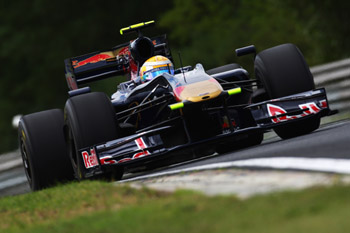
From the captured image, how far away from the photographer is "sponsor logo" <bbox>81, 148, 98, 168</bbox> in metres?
9.36

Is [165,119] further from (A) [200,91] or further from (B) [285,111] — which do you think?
(B) [285,111]

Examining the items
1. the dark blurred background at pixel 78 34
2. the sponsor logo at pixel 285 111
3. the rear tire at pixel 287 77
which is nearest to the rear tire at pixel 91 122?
the sponsor logo at pixel 285 111

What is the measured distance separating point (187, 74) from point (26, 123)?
6.11 feet

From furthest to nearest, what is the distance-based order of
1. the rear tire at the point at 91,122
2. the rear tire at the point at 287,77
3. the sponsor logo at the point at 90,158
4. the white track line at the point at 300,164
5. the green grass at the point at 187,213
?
the rear tire at the point at 287,77, the rear tire at the point at 91,122, the sponsor logo at the point at 90,158, the white track line at the point at 300,164, the green grass at the point at 187,213

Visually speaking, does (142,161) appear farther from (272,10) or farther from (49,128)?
(272,10)

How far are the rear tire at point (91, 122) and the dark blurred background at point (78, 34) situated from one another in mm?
23299

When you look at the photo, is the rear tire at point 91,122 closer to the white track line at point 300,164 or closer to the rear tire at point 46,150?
the rear tire at point 46,150

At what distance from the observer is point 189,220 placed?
16.5ft

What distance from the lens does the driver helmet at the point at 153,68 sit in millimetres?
10828

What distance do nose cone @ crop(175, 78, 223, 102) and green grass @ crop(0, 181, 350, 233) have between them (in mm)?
2051

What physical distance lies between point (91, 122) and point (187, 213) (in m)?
4.36

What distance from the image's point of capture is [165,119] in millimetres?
9938

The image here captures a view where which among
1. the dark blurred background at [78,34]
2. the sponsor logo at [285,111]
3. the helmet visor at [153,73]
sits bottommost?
the dark blurred background at [78,34]

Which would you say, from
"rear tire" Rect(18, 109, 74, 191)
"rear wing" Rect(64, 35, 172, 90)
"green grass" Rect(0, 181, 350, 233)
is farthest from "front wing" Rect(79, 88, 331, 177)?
"rear wing" Rect(64, 35, 172, 90)
